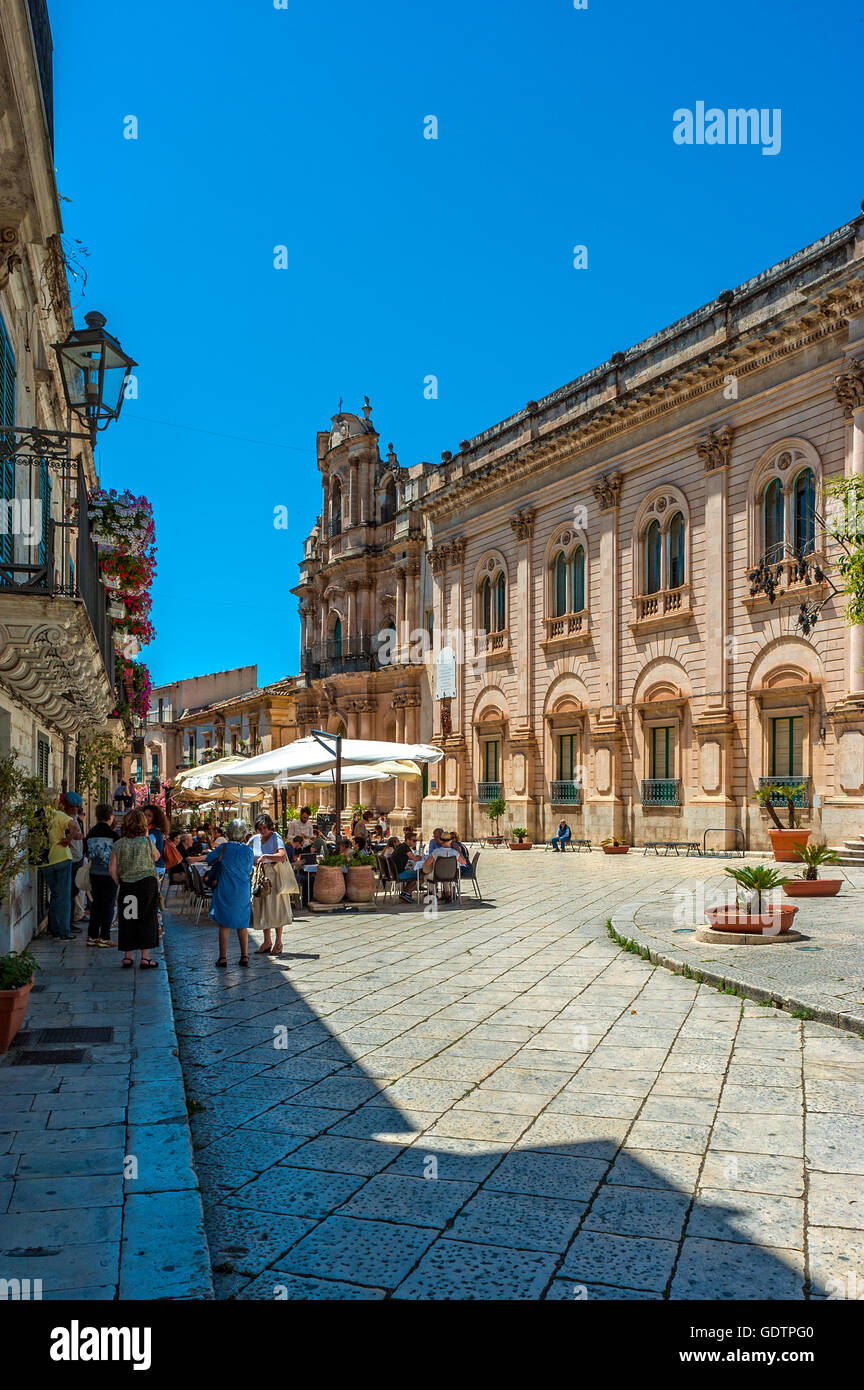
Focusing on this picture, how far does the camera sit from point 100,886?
444 inches

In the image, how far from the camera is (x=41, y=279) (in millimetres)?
10641

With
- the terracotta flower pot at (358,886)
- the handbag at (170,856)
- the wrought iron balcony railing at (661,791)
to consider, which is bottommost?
the terracotta flower pot at (358,886)

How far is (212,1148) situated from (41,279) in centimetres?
912

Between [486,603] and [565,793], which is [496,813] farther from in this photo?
[486,603]

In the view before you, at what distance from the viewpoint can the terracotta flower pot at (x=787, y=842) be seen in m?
18.8

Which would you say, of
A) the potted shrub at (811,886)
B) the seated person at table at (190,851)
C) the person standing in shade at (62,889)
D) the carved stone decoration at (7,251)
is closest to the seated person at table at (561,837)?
the seated person at table at (190,851)

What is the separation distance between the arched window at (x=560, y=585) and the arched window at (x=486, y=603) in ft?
11.6

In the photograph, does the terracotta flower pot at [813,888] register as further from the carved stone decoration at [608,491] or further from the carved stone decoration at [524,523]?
the carved stone decoration at [524,523]

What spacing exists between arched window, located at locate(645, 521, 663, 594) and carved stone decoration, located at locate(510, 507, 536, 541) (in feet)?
16.3

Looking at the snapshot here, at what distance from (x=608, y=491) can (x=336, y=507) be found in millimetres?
20792

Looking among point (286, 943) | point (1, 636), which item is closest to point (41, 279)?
point (1, 636)

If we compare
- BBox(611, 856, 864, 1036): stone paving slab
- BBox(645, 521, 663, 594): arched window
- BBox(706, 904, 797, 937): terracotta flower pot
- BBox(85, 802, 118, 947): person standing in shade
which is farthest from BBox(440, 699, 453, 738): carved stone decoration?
BBox(706, 904, 797, 937): terracotta flower pot

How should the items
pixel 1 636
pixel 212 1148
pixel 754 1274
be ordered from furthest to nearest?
pixel 1 636
pixel 212 1148
pixel 754 1274
